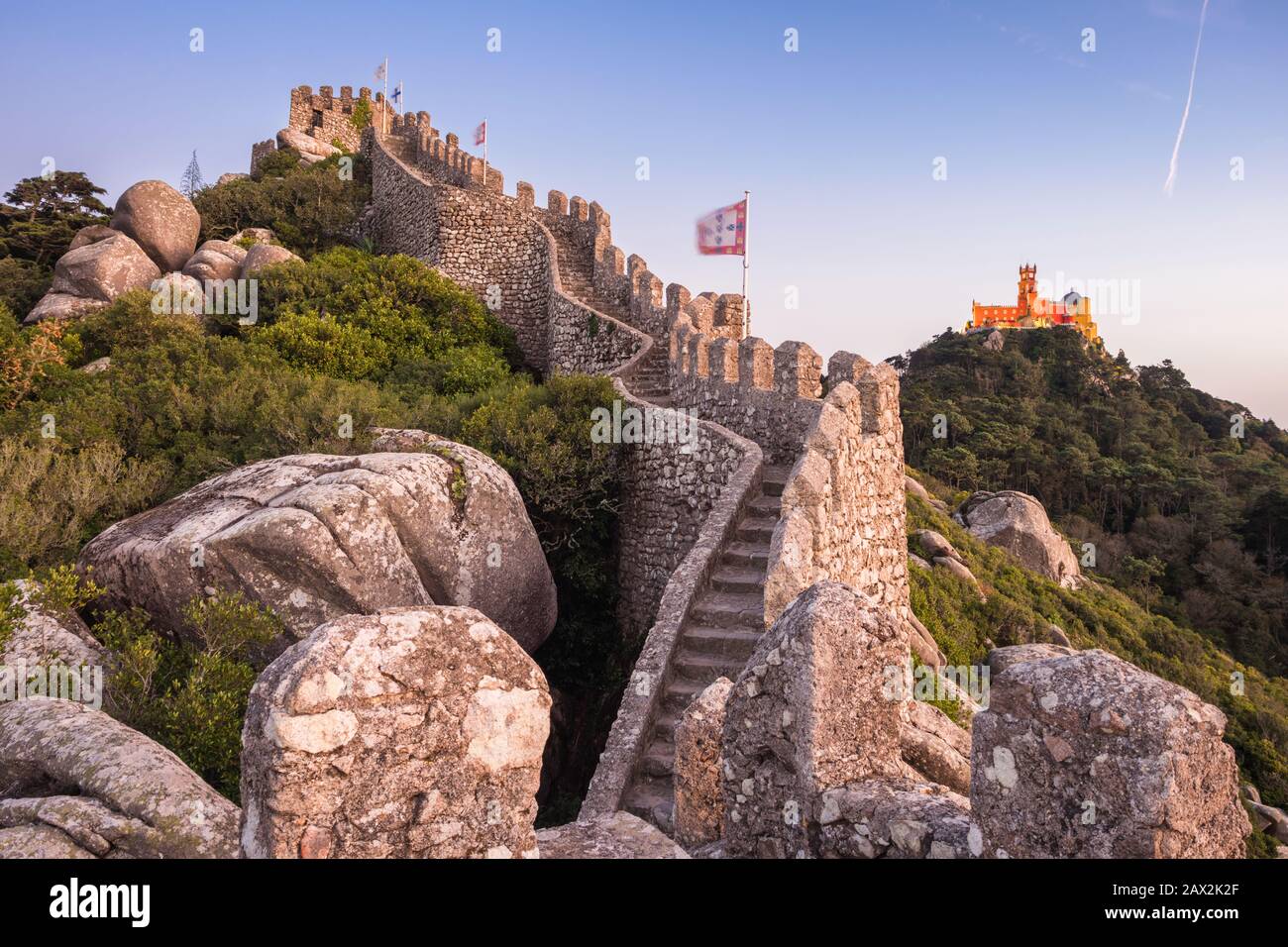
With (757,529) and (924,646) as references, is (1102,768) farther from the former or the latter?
(924,646)

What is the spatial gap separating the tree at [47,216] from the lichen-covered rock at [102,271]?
3469 mm

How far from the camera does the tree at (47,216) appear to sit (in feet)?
82.7

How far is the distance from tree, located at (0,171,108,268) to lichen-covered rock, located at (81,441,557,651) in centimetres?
2063

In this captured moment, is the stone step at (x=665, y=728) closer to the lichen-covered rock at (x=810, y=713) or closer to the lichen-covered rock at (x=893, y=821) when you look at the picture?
the lichen-covered rock at (x=810, y=713)

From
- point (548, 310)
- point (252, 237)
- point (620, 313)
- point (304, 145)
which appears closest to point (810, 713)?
point (620, 313)

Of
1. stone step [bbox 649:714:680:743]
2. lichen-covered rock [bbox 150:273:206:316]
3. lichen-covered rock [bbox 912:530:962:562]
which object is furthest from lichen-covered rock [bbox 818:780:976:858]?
lichen-covered rock [bbox 150:273:206:316]

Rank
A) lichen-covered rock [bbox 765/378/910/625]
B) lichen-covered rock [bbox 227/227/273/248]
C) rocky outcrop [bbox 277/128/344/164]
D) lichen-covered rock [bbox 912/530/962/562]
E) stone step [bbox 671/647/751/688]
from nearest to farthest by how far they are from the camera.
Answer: lichen-covered rock [bbox 765/378/910/625], stone step [bbox 671/647/751/688], lichen-covered rock [bbox 912/530/962/562], lichen-covered rock [bbox 227/227/273/248], rocky outcrop [bbox 277/128/344/164]

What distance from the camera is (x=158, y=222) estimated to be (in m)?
24.8

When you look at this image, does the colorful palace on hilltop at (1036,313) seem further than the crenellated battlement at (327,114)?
Yes

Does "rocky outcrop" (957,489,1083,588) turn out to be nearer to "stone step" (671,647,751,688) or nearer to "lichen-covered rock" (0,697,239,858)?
"stone step" (671,647,751,688)

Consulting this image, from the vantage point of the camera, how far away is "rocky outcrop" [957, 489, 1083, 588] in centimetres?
2486

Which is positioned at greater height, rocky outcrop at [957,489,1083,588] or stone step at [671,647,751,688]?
stone step at [671,647,751,688]

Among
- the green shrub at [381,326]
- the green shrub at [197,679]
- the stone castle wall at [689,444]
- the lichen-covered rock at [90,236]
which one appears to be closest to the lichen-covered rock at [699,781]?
the stone castle wall at [689,444]

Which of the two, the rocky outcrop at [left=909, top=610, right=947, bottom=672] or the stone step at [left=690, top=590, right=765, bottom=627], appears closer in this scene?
the stone step at [left=690, top=590, right=765, bottom=627]
